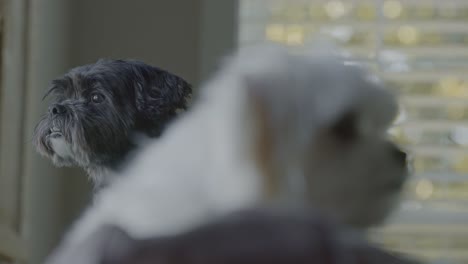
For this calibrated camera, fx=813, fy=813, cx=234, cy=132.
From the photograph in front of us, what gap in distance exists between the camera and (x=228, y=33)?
1709mm

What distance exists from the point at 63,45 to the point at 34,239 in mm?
399

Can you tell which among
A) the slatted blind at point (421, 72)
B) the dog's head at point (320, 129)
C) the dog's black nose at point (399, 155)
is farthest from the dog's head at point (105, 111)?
the slatted blind at point (421, 72)

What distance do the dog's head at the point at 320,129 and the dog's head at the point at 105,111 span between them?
4.4 inches

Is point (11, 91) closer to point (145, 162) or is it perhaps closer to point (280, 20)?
point (280, 20)

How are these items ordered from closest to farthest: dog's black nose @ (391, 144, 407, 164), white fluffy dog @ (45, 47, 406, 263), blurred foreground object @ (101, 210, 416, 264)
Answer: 1. blurred foreground object @ (101, 210, 416, 264)
2. white fluffy dog @ (45, 47, 406, 263)
3. dog's black nose @ (391, 144, 407, 164)

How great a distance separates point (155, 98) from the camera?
874 millimetres

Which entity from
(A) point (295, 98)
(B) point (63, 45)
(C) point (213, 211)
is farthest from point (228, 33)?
(C) point (213, 211)

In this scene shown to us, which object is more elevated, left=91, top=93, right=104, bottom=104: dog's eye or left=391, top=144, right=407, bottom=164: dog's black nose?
left=91, top=93, right=104, bottom=104: dog's eye

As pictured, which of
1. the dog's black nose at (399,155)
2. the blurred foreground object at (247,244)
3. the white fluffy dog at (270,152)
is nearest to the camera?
the blurred foreground object at (247,244)

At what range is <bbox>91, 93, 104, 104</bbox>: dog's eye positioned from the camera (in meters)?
0.86

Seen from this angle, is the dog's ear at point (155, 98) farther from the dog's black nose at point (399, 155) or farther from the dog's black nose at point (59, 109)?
the dog's black nose at point (399, 155)

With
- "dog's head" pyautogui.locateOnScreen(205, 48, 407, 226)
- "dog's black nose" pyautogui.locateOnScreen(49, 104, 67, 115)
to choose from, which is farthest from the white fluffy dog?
"dog's black nose" pyautogui.locateOnScreen(49, 104, 67, 115)

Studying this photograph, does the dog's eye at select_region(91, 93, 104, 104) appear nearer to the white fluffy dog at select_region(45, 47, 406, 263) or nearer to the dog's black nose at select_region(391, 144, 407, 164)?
the white fluffy dog at select_region(45, 47, 406, 263)

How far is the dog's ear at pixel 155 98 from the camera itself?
87 centimetres
